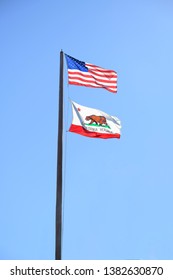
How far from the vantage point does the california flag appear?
28.5 feet

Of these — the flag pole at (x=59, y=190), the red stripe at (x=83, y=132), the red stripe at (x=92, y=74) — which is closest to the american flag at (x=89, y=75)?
the red stripe at (x=92, y=74)

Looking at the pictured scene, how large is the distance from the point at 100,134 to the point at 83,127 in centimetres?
73

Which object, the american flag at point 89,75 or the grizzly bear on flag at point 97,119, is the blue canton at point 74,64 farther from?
the grizzly bear on flag at point 97,119

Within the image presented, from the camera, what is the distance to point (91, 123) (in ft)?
29.1

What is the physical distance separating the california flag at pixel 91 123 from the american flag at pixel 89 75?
1.12m

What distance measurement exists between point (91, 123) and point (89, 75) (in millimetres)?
2024

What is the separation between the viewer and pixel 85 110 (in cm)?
888

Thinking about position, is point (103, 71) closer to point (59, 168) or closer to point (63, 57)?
point (63, 57)

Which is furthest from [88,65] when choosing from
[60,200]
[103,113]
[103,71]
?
[60,200]

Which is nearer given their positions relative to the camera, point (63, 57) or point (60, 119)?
point (60, 119)

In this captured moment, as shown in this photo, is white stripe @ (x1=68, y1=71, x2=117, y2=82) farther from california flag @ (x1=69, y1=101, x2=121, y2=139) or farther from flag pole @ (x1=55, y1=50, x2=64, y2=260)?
california flag @ (x1=69, y1=101, x2=121, y2=139)

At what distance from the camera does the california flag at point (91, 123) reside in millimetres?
8695

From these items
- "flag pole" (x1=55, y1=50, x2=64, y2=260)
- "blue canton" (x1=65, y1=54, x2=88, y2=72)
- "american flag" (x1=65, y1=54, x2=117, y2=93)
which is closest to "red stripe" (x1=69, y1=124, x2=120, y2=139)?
"flag pole" (x1=55, y1=50, x2=64, y2=260)

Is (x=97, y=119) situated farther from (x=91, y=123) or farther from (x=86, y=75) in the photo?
(x=86, y=75)
